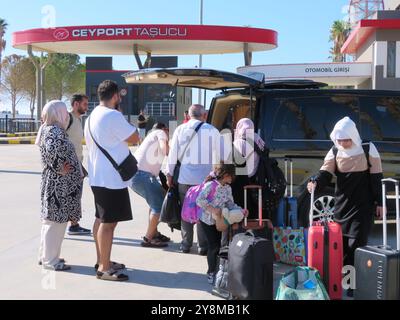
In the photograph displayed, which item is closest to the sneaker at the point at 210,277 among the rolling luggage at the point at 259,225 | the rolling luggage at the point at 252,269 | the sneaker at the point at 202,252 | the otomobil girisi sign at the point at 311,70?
the rolling luggage at the point at 259,225

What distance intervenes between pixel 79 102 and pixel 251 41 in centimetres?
2097

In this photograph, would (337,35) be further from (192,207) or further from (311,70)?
(192,207)

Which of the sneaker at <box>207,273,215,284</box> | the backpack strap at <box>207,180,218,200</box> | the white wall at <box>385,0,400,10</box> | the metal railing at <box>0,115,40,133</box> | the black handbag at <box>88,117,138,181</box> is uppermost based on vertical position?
the white wall at <box>385,0,400,10</box>

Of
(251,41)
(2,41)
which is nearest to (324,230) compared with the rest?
(251,41)

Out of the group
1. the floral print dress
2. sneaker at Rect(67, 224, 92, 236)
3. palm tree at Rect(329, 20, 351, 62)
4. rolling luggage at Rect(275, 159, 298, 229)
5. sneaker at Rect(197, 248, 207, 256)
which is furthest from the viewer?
palm tree at Rect(329, 20, 351, 62)

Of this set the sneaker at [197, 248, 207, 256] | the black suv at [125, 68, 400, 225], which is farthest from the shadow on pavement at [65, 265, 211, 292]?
the black suv at [125, 68, 400, 225]

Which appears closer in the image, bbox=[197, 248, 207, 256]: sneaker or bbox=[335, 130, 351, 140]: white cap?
bbox=[335, 130, 351, 140]: white cap

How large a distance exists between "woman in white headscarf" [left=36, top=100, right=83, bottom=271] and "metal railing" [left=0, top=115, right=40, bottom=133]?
1292 inches

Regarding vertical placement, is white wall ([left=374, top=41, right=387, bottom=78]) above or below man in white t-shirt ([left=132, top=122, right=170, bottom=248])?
above

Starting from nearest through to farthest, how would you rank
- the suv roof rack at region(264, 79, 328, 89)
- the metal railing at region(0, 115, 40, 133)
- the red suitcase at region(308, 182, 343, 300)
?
the red suitcase at region(308, 182, 343, 300)
the suv roof rack at region(264, 79, 328, 89)
the metal railing at region(0, 115, 40, 133)

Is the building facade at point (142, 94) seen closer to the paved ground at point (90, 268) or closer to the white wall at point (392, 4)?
the white wall at point (392, 4)

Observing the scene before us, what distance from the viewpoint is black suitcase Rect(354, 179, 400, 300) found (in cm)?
410

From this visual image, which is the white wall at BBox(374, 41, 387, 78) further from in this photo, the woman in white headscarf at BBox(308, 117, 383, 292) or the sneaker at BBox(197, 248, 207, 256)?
the woman in white headscarf at BBox(308, 117, 383, 292)
